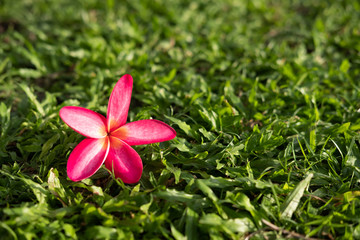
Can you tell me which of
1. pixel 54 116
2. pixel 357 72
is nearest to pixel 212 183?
pixel 54 116

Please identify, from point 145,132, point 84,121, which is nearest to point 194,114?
point 145,132

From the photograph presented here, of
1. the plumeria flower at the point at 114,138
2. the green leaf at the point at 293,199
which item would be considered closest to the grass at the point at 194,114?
the green leaf at the point at 293,199

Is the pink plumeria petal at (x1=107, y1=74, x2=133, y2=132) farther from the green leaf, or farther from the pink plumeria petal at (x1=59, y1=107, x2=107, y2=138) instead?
the green leaf

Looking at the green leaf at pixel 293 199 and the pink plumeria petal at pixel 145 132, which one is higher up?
the pink plumeria petal at pixel 145 132

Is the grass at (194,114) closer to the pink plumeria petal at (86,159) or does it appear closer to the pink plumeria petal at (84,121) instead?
the pink plumeria petal at (86,159)

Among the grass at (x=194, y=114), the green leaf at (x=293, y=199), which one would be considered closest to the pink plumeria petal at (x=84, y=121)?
the grass at (x=194, y=114)

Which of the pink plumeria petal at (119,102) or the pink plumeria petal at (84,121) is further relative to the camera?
the pink plumeria petal at (119,102)

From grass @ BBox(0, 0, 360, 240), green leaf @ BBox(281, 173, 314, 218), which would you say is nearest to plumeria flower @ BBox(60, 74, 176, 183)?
grass @ BBox(0, 0, 360, 240)
